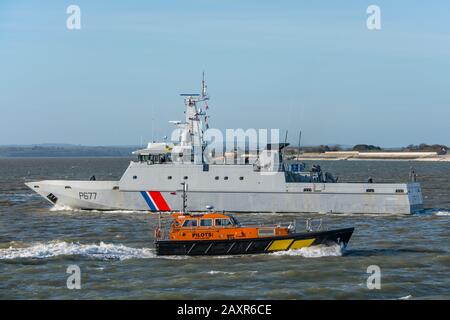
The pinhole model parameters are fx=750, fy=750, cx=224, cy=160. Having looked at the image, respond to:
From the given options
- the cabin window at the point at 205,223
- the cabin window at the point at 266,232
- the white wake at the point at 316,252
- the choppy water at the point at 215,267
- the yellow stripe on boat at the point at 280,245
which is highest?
the cabin window at the point at 205,223

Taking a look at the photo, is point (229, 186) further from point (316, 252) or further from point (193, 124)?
point (316, 252)

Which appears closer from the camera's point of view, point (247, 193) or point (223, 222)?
point (223, 222)

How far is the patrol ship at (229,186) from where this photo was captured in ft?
137

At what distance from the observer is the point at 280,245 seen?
27250 millimetres

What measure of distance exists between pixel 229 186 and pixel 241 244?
15.4 m

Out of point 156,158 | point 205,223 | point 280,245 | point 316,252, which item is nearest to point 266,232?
point 280,245

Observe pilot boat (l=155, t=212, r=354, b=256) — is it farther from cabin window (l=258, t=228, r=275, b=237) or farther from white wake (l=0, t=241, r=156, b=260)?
white wake (l=0, t=241, r=156, b=260)

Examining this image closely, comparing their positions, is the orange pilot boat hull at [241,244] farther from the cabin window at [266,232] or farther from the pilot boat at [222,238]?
the cabin window at [266,232]

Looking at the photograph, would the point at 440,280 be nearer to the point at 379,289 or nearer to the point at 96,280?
the point at 379,289

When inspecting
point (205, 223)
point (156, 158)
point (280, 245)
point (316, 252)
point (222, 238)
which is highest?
point (156, 158)

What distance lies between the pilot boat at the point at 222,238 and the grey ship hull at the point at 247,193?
14.5 metres

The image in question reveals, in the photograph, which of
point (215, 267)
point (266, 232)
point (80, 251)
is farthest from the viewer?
point (80, 251)

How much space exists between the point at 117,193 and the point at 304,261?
1923cm

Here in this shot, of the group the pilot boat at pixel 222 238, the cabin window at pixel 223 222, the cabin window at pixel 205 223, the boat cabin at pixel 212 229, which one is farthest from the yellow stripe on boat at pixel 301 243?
the cabin window at pixel 205 223
